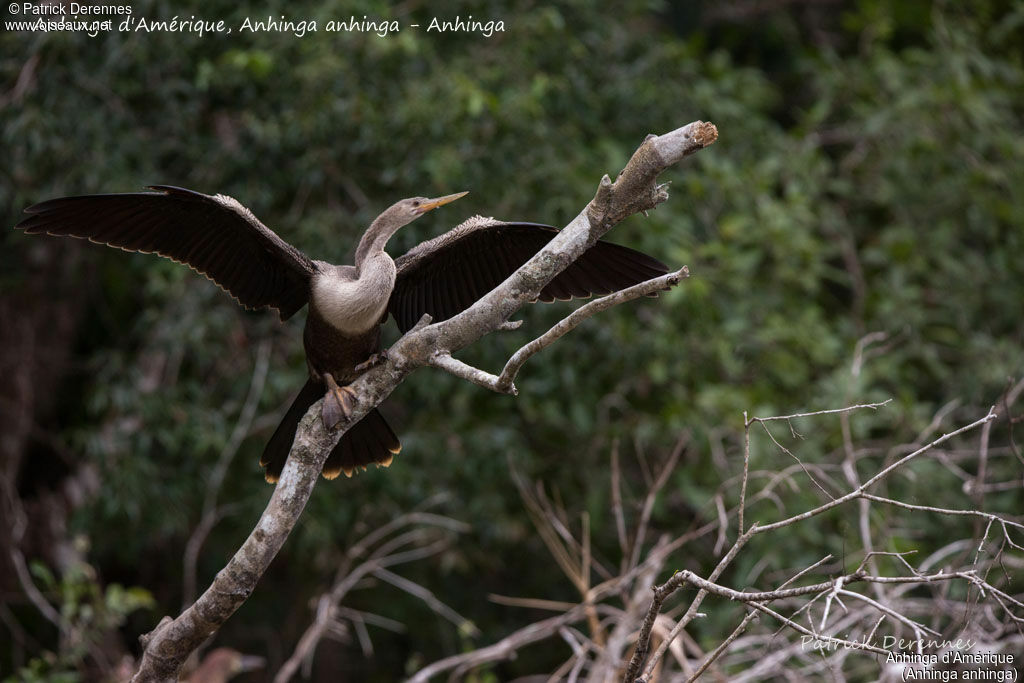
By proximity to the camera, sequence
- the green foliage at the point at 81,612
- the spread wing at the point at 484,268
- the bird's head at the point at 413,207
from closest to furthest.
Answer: the spread wing at the point at 484,268
the bird's head at the point at 413,207
the green foliage at the point at 81,612

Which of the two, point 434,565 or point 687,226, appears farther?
point 434,565

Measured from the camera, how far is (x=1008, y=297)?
5754 mm

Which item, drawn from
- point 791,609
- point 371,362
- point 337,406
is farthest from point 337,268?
point 791,609

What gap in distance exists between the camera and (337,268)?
3264 mm

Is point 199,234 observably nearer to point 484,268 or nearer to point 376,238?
point 376,238

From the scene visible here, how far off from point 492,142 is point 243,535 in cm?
231

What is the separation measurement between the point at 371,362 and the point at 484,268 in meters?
0.57

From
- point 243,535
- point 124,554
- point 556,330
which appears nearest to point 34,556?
point 124,554

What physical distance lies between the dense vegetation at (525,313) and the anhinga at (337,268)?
3.72 feet

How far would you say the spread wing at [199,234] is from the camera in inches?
118

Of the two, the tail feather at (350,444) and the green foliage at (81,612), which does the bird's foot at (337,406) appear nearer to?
the tail feather at (350,444)

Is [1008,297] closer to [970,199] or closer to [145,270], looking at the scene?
[970,199]

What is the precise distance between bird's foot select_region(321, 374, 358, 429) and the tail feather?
2.12 ft

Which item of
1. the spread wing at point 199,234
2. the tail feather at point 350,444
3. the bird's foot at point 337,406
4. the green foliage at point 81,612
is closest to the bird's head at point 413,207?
the spread wing at point 199,234
